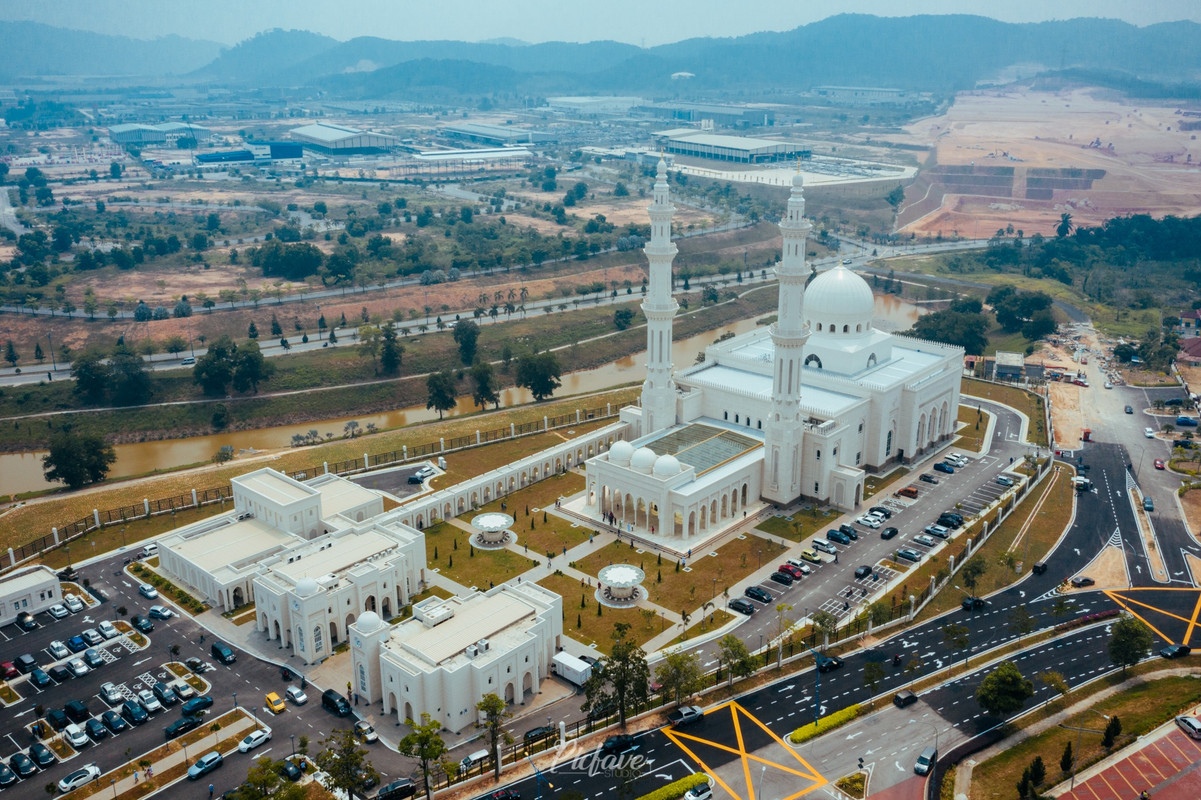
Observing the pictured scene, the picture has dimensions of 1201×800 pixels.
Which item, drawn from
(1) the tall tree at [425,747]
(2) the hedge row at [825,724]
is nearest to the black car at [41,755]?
(1) the tall tree at [425,747]

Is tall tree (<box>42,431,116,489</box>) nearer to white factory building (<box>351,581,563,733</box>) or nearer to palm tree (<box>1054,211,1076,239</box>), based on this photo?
white factory building (<box>351,581,563,733</box>)

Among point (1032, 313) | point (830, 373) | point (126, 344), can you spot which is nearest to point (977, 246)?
point (1032, 313)

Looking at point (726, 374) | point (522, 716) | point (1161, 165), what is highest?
point (1161, 165)

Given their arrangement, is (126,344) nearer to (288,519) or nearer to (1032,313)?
(288,519)

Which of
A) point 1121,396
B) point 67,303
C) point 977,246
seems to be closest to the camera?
point 1121,396

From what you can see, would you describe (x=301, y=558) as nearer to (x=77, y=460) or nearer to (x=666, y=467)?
(x=666, y=467)

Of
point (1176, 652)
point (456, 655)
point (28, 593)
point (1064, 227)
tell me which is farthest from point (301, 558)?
point (1064, 227)

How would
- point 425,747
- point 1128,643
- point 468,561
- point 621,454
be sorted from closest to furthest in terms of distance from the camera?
point 425,747 < point 1128,643 < point 468,561 < point 621,454

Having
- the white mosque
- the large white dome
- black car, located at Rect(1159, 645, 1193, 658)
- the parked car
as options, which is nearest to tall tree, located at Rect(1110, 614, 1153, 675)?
black car, located at Rect(1159, 645, 1193, 658)
